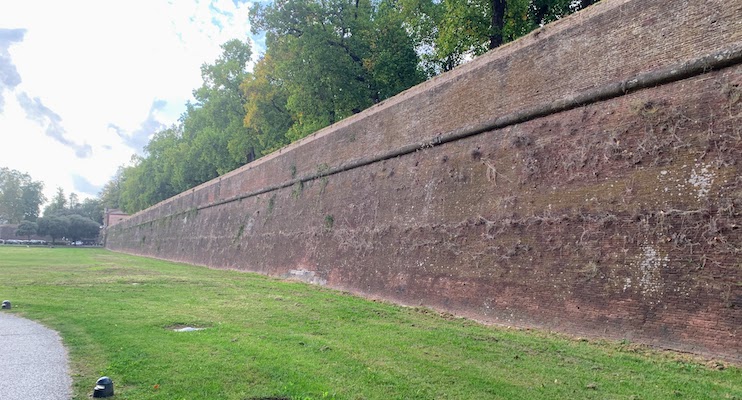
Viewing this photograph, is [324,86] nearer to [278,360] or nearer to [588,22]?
[588,22]

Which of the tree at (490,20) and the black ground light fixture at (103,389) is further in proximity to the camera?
the tree at (490,20)

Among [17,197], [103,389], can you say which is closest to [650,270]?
[103,389]

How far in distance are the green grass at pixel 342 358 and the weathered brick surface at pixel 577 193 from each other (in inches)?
24.0

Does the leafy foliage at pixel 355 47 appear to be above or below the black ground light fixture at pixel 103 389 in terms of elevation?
above

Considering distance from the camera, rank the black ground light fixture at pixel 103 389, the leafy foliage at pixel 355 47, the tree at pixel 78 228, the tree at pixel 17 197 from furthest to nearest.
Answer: the tree at pixel 17 197 < the tree at pixel 78 228 < the leafy foliage at pixel 355 47 < the black ground light fixture at pixel 103 389

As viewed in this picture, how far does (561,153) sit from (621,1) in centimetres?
223

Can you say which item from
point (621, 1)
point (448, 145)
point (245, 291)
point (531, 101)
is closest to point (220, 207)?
point (245, 291)

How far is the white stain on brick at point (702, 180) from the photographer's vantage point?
542cm

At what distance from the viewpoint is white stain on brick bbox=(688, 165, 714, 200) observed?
5.42 metres

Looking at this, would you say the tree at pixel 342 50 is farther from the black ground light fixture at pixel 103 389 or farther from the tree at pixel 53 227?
the tree at pixel 53 227

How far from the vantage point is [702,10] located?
5.80 meters

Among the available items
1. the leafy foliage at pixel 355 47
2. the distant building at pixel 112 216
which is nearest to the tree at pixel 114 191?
the distant building at pixel 112 216

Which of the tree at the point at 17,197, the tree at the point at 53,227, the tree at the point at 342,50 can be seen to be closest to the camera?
the tree at the point at 342,50

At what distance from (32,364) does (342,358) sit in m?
2.99
